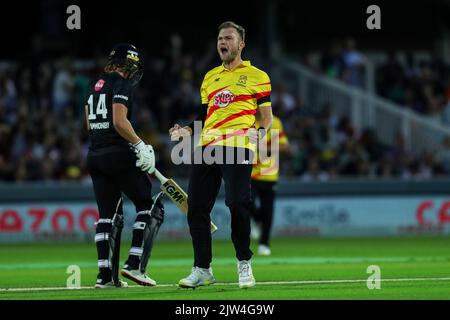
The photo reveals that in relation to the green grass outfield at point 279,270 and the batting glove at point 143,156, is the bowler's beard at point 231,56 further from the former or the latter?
the green grass outfield at point 279,270

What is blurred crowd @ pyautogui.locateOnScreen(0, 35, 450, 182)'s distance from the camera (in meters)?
25.4

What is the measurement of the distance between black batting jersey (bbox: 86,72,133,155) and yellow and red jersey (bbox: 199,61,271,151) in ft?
3.07

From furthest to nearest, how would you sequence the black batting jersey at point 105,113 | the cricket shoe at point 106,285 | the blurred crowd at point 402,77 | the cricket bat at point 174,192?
the blurred crowd at point 402,77 < the cricket bat at point 174,192 < the black batting jersey at point 105,113 < the cricket shoe at point 106,285

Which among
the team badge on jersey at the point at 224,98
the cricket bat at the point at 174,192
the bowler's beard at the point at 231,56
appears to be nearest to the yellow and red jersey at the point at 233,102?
the team badge on jersey at the point at 224,98

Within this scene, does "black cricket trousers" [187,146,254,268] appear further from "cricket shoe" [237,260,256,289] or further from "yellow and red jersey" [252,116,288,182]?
"yellow and red jersey" [252,116,288,182]

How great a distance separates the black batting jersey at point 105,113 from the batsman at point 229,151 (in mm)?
686

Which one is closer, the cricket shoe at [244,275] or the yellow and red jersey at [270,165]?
the cricket shoe at [244,275]

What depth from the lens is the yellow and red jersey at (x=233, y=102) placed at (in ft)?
39.2

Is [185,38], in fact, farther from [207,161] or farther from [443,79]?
[207,161]

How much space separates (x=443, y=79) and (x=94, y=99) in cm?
1914

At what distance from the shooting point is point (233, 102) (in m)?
12.0

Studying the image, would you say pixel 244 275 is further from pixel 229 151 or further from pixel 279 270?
pixel 279 270
